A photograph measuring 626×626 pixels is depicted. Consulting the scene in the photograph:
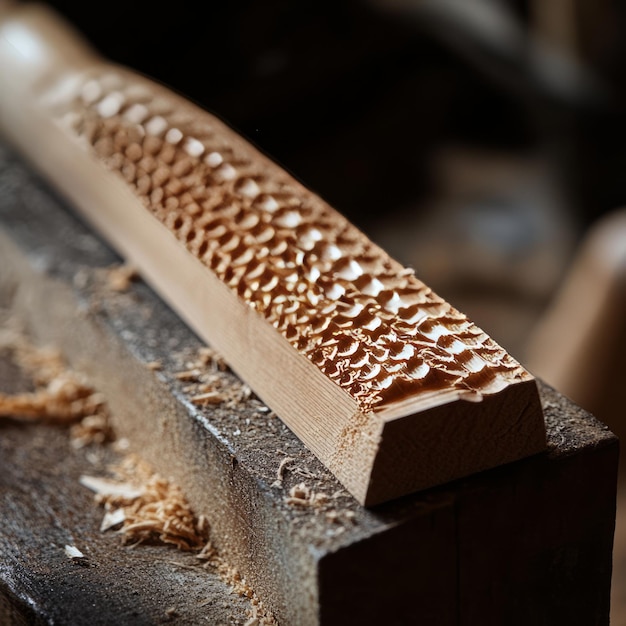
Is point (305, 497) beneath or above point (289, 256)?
beneath

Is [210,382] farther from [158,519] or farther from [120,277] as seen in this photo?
[120,277]

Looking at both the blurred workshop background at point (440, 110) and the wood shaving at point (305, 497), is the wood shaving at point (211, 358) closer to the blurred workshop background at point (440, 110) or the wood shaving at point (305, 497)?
the wood shaving at point (305, 497)

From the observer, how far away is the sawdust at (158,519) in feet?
4.21

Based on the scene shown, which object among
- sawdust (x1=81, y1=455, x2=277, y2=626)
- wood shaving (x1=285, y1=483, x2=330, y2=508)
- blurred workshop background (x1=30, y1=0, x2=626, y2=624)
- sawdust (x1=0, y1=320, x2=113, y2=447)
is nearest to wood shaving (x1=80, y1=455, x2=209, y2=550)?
sawdust (x1=81, y1=455, x2=277, y2=626)

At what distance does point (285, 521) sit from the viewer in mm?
1080

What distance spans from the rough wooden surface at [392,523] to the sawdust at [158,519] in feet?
0.07

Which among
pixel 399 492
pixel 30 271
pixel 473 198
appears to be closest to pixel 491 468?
pixel 399 492

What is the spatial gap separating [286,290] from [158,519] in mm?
373

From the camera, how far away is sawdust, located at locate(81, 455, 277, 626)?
1284mm

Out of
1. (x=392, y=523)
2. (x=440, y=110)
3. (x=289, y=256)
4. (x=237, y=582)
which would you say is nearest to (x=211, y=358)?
(x=289, y=256)

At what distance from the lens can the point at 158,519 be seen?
1350 mm

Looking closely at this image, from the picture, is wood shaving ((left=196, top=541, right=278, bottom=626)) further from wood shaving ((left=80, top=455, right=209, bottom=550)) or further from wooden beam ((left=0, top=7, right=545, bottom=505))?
wooden beam ((left=0, top=7, right=545, bottom=505))

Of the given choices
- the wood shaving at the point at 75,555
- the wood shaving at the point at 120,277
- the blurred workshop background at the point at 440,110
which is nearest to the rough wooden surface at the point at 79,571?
the wood shaving at the point at 75,555

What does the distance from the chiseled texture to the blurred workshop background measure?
4.43 feet
